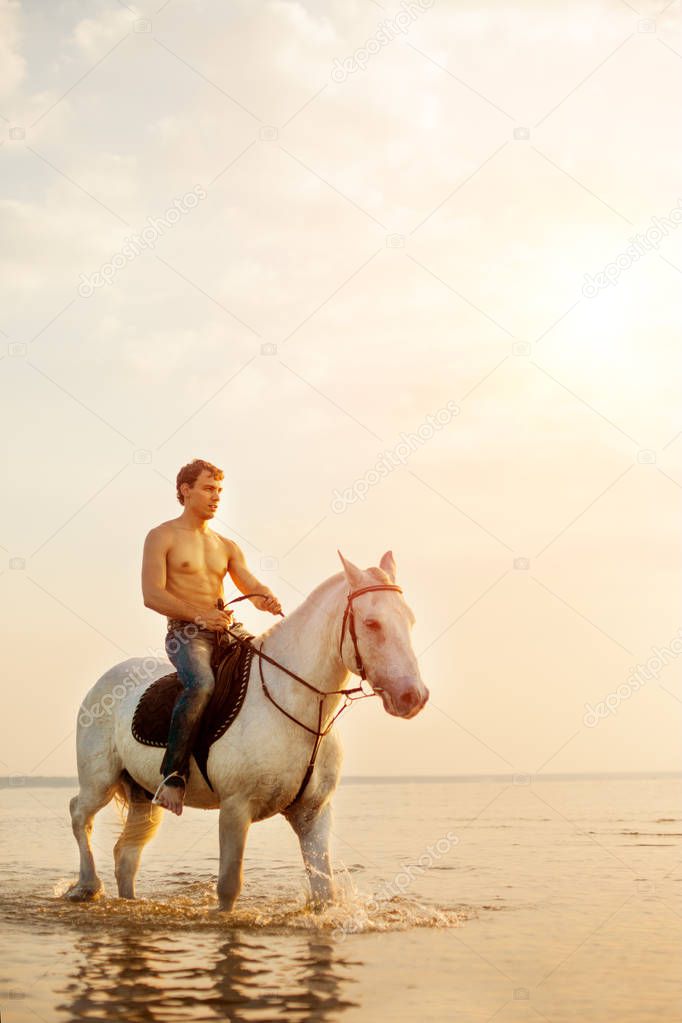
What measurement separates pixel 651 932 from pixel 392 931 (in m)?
1.95

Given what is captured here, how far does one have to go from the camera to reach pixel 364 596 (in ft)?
24.1

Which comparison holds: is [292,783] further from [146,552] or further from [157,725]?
[146,552]

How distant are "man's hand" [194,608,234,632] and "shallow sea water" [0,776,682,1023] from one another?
195cm

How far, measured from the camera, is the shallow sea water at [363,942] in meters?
5.65

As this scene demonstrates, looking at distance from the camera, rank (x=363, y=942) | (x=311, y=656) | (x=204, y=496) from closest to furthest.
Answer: (x=363, y=942), (x=311, y=656), (x=204, y=496)

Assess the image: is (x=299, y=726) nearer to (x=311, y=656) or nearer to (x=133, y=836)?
(x=311, y=656)

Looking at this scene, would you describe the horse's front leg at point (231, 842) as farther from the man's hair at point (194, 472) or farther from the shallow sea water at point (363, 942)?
the man's hair at point (194, 472)

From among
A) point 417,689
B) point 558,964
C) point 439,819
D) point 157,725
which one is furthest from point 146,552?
point 439,819

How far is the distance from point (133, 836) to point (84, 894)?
23.1 inches

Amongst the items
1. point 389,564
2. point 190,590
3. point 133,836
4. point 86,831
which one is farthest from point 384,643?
point 86,831

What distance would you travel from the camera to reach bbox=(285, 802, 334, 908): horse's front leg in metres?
7.89

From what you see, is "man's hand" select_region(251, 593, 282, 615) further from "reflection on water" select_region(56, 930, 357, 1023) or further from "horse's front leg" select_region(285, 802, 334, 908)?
"reflection on water" select_region(56, 930, 357, 1023)

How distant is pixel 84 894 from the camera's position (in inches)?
364

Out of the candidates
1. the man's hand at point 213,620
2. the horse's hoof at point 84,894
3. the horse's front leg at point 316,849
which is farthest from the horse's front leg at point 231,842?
the horse's hoof at point 84,894
